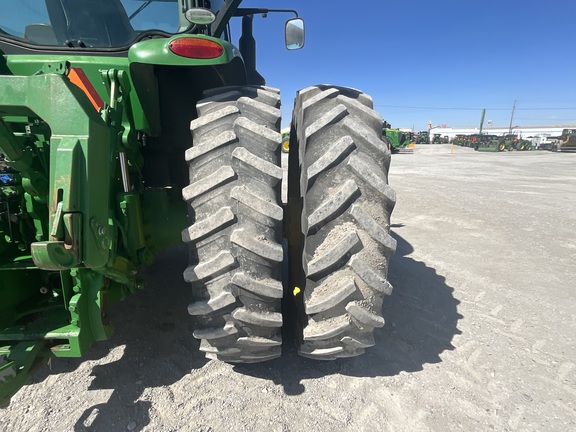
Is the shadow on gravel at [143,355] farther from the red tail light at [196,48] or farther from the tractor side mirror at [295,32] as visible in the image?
the tractor side mirror at [295,32]

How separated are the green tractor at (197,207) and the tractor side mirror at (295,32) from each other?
50.8 inches

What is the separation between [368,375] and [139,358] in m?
1.45

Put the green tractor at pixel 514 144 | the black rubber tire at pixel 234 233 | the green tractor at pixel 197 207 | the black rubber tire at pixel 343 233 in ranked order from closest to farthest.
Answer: the green tractor at pixel 197 207 → the black rubber tire at pixel 234 233 → the black rubber tire at pixel 343 233 → the green tractor at pixel 514 144

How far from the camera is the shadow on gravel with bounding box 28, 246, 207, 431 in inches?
69.0

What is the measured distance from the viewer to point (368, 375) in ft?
6.81

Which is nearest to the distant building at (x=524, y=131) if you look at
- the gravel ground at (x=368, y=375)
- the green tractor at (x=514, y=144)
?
the green tractor at (x=514, y=144)

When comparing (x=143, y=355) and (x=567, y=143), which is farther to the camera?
(x=567, y=143)

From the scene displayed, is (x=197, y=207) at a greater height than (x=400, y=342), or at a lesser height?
greater

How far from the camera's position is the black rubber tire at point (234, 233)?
1.62m

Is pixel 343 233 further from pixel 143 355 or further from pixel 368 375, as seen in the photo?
pixel 143 355

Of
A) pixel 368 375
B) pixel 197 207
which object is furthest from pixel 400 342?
pixel 197 207

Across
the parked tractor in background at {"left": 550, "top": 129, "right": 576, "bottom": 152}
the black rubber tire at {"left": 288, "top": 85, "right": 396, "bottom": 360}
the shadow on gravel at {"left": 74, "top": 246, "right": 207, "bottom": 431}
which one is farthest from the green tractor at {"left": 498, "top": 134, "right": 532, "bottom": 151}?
the shadow on gravel at {"left": 74, "top": 246, "right": 207, "bottom": 431}

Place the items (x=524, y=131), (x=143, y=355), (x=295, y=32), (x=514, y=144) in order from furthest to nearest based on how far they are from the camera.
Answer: (x=524, y=131) → (x=514, y=144) → (x=295, y=32) → (x=143, y=355)

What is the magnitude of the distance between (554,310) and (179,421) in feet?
10.2
